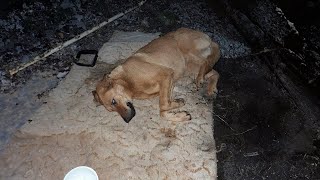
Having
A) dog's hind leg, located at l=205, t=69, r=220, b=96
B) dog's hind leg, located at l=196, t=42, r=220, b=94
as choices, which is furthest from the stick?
dog's hind leg, located at l=205, t=69, r=220, b=96

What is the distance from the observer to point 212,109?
179 inches

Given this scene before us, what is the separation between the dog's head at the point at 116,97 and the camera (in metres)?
3.96

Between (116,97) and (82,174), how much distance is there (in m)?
1.02

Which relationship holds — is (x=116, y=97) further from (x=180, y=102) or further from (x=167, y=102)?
(x=180, y=102)

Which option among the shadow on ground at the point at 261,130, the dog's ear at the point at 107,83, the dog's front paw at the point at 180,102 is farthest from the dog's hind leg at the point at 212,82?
the dog's ear at the point at 107,83

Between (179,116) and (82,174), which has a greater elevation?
(179,116)

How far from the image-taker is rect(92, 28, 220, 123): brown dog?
4.02m

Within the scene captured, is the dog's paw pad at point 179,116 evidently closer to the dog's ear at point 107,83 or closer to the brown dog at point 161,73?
the brown dog at point 161,73

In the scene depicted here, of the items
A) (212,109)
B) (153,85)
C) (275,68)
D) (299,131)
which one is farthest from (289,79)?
(153,85)

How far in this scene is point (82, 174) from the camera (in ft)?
12.0

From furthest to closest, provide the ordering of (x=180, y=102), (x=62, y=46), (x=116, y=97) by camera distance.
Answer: (x=62, y=46), (x=180, y=102), (x=116, y=97)

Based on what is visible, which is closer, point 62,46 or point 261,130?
point 261,130

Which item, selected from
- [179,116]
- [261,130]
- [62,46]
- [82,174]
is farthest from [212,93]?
[62,46]

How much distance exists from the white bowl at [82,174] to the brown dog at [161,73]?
78 cm
